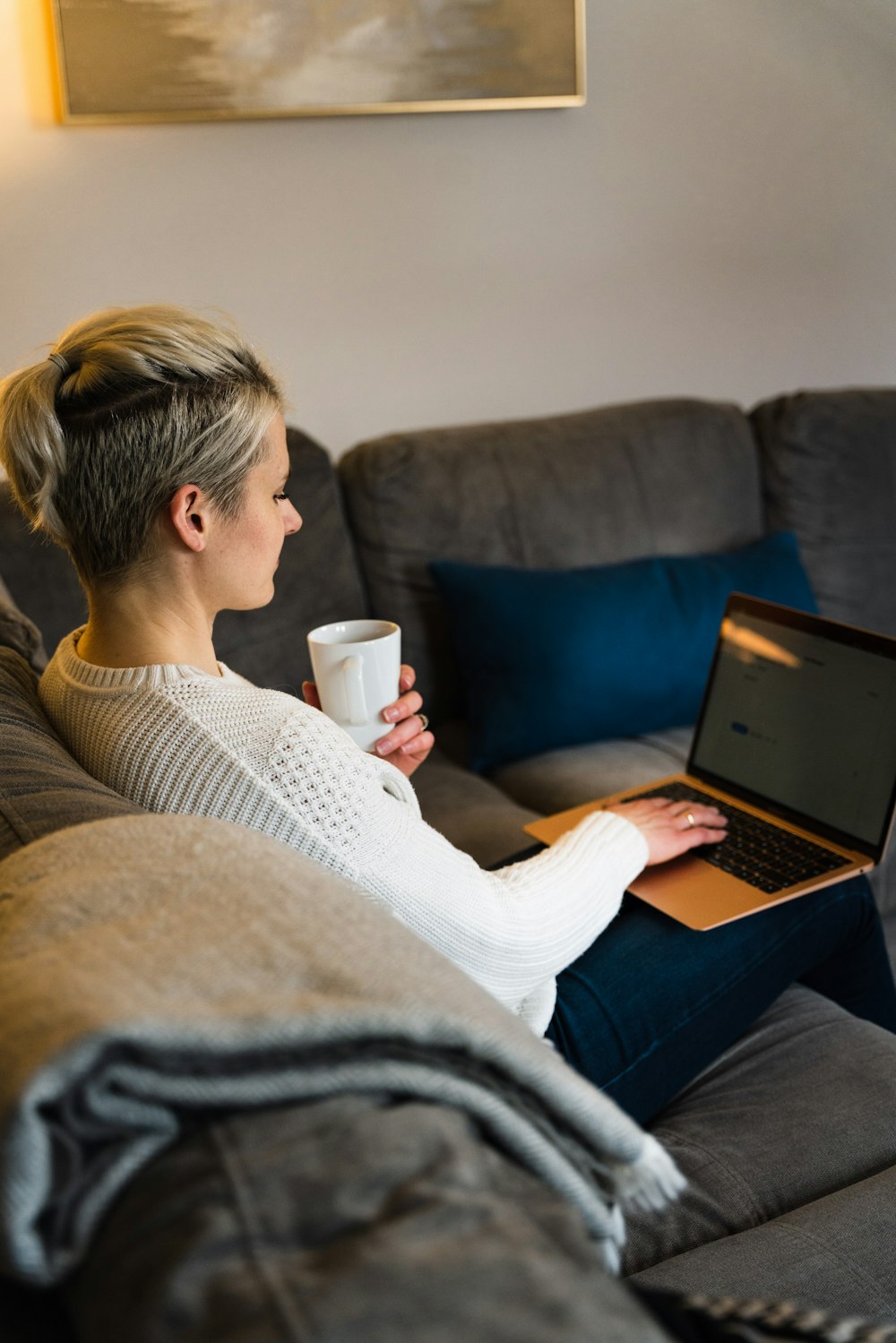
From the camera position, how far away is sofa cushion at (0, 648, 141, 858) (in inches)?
31.6

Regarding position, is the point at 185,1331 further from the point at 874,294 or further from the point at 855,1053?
the point at 874,294

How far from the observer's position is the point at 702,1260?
0.94 m

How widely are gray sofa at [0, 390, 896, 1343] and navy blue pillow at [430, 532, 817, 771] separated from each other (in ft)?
0.18

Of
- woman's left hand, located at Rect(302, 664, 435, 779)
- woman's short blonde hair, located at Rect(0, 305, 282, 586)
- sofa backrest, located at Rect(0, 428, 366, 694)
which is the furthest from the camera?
sofa backrest, located at Rect(0, 428, 366, 694)

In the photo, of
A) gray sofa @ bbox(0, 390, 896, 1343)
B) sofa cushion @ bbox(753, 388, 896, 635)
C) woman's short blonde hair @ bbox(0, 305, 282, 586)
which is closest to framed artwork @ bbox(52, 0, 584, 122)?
gray sofa @ bbox(0, 390, 896, 1343)

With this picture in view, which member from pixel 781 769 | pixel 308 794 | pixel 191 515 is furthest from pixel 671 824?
pixel 191 515

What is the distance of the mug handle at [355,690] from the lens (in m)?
1.28

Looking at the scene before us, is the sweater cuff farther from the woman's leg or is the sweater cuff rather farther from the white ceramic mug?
the white ceramic mug

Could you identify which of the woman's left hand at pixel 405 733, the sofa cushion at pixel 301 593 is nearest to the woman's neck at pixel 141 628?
the woman's left hand at pixel 405 733

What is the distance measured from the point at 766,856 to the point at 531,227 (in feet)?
5.33

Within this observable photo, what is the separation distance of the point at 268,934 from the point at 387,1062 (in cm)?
9

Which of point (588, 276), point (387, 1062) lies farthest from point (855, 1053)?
point (588, 276)

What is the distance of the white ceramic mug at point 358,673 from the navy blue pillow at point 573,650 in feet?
2.46

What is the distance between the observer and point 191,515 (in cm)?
112
